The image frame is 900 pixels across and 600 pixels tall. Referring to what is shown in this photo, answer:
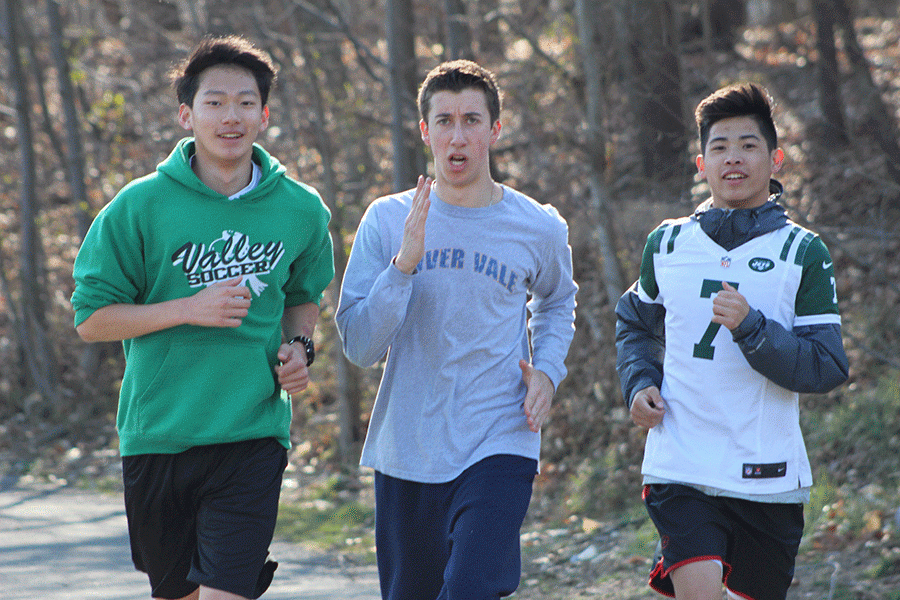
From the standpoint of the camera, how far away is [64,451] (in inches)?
443

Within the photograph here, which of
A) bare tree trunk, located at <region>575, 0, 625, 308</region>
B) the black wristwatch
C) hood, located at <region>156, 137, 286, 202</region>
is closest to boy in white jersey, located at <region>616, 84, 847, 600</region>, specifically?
the black wristwatch

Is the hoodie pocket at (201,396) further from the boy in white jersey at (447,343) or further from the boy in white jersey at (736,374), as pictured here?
the boy in white jersey at (736,374)

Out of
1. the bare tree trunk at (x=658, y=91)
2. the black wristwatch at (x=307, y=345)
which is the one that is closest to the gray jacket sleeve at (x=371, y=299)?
the black wristwatch at (x=307, y=345)

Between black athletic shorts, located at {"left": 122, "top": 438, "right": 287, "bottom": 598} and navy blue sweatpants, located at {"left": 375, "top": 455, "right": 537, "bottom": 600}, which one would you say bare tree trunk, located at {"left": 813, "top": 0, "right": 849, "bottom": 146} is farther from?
black athletic shorts, located at {"left": 122, "top": 438, "right": 287, "bottom": 598}

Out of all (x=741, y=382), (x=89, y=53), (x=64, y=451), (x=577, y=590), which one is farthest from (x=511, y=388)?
(x=89, y=53)

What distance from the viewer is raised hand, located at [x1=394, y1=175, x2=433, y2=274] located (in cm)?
370

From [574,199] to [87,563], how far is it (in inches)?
193

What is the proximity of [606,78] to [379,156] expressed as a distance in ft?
16.8

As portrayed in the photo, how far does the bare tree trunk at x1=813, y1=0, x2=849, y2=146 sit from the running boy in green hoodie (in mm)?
6907

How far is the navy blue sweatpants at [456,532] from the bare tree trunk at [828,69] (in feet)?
22.4

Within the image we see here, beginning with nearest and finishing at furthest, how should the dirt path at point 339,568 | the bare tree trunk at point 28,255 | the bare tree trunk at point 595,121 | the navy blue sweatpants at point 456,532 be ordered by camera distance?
the navy blue sweatpants at point 456,532 → the dirt path at point 339,568 → the bare tree trunk at point 595,121 → the bare tree trunk at point 28,255

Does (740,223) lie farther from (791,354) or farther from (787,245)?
(791,354)

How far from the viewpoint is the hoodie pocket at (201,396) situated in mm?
3799

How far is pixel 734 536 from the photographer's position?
3.85 meters
